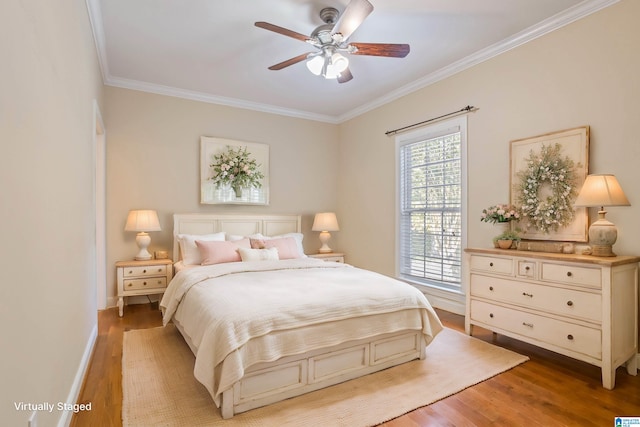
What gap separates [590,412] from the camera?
6.66ft

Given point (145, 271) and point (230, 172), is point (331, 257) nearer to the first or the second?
point (230, 172)

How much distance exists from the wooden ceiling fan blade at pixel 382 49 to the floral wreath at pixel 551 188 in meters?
1.57

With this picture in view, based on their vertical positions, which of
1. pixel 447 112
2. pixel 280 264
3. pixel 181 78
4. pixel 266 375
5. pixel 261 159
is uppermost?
pixel 181 78

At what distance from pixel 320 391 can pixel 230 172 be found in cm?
336

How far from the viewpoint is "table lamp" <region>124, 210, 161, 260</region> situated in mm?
4020

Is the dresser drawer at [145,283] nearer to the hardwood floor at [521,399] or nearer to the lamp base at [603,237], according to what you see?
the hardwood floor at [521,399]

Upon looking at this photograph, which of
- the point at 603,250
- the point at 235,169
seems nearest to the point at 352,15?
the point at 603,250

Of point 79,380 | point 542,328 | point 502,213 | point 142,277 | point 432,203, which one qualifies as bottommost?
point 79,380

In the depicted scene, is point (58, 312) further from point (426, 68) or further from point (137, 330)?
point (426, 68)

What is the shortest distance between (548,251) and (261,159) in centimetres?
381

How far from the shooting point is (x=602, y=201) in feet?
7.97

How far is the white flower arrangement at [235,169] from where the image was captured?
15.8 ft

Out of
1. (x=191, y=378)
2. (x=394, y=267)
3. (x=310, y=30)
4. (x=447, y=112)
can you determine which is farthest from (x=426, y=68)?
(x=191, y=378)

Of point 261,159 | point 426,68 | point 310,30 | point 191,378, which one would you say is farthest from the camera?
point 261,159
